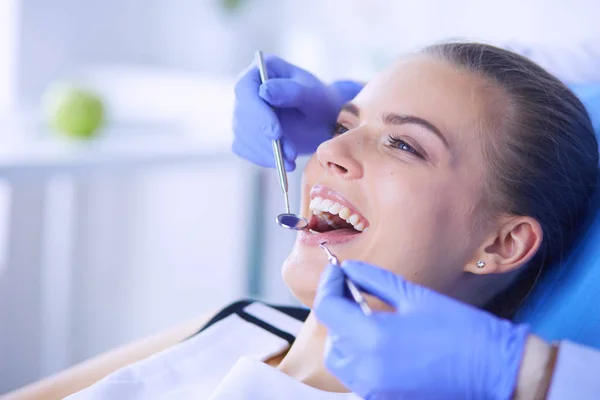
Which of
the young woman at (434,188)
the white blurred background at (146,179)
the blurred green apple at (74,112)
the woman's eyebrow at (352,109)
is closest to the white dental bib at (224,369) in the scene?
the young woman at (434,188)

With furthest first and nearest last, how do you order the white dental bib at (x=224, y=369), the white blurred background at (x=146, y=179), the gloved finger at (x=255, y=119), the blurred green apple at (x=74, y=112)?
the white blurred background at (x=146, y=179) → the blurred green apple at (x=74, y=112) → the gloved finger at (x=255, y=119) → the white dental bib at (x=224, y=369)

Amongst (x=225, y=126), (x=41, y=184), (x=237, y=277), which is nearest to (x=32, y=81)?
(x=41, y=184)

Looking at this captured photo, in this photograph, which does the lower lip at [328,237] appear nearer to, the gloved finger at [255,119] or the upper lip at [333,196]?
the upper lip at [333,196]

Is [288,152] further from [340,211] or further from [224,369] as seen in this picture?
[224,369]

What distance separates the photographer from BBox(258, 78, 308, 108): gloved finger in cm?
140

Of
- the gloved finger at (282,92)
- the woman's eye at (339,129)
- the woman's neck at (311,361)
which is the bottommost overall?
the woman's neck at (311,361)

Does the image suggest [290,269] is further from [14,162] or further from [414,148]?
[14,162]

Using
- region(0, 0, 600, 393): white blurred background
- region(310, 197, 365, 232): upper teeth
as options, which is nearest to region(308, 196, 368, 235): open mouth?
region(310, 197, 365, 232): upper teeth

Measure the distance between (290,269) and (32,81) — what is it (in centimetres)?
207

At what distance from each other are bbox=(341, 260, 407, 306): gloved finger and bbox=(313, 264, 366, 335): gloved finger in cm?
2

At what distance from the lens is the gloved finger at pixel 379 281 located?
88 cm

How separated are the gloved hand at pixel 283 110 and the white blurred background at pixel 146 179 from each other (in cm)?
71

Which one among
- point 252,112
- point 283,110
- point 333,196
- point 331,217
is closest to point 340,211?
point 333,196

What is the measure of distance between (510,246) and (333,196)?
0.31 meters
